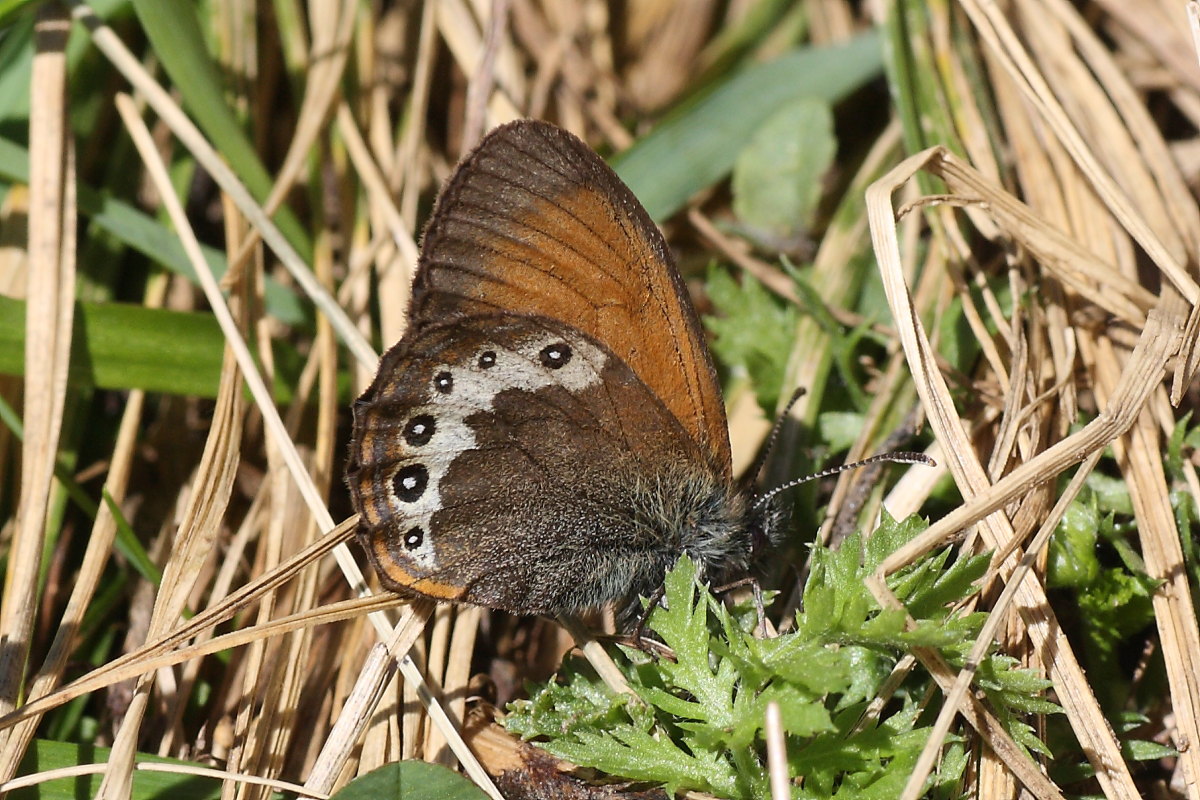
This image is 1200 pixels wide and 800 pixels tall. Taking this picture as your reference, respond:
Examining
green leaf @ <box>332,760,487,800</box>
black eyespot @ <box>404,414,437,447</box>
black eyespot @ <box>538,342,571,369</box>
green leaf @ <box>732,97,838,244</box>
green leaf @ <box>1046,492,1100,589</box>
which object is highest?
green leaf @ <box>732,97,838,244</box>

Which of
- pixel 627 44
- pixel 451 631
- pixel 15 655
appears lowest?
pixel 451 631

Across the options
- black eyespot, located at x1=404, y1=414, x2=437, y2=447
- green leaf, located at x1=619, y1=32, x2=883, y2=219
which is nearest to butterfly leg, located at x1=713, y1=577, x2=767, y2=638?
black eyespot, located at x1=404, y1=414, x2=437, y2=447

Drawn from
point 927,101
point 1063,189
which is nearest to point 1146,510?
point 1063,189

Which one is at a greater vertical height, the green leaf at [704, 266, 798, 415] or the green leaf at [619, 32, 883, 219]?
the green leaf at [619, 32, 883, 219]

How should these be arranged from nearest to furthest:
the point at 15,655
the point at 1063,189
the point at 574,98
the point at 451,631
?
the point at 15,655 → the point at 451,631 → the point at 1063,189 → the point at 574,98

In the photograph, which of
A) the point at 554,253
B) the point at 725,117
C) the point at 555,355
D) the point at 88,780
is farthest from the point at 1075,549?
the point at 88,780

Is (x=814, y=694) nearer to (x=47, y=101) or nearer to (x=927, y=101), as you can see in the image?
(x=927, y=101)

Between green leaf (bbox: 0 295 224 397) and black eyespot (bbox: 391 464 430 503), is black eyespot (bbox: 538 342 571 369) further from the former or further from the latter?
green leaf (bbox: 0 295 224 397)

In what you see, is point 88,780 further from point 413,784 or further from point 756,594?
point 756,594
